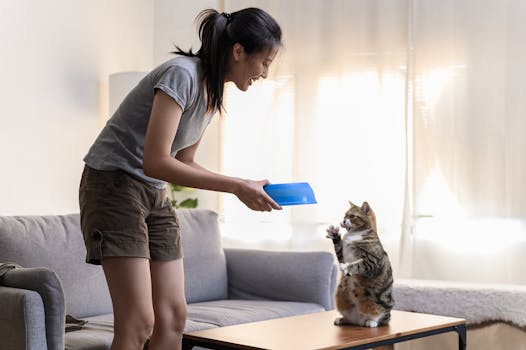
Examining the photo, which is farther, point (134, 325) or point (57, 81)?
point (57, 81)

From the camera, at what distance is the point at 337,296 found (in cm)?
259

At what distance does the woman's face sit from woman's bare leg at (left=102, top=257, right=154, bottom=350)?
50cm

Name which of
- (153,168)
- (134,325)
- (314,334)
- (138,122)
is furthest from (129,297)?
(314,334)

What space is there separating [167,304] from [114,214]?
318 millimetres

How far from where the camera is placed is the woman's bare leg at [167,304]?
80.6 inches

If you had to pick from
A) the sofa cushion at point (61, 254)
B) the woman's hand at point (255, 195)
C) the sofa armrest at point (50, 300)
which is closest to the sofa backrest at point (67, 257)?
the sofa cushion at point (61, 254)

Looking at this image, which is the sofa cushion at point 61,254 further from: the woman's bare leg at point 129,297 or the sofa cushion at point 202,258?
the woman's bare leg at point 129,297

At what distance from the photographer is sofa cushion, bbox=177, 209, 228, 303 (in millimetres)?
3395

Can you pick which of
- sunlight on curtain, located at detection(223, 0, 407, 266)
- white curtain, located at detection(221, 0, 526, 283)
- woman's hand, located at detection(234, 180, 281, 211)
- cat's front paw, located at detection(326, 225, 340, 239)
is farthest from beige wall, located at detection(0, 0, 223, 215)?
woman's hand, located at detection(234, 180, 281, 211)

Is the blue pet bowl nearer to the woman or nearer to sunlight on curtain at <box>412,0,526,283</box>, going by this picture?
the woman

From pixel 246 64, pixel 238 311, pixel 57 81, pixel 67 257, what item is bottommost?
pixel 238 311

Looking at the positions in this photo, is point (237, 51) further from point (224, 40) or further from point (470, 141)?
point (470, 141)

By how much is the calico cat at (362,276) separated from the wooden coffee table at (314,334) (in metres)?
0.04

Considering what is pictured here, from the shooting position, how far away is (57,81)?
13.4 ft
